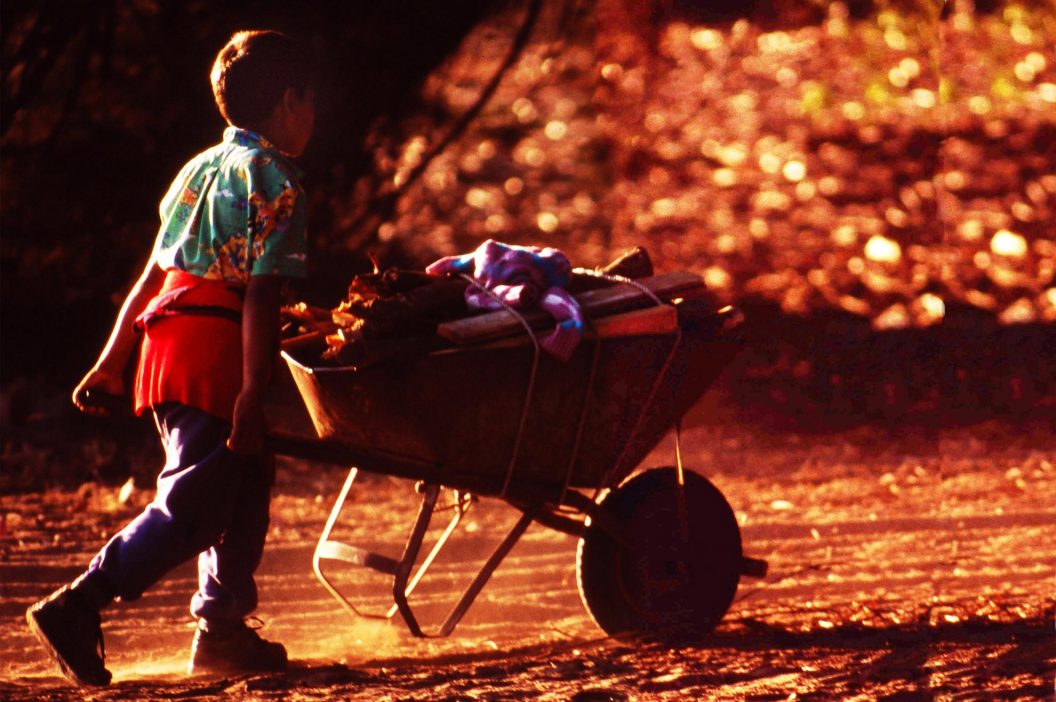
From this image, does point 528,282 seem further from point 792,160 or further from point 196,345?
point 792,160

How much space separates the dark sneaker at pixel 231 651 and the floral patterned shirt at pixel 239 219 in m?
0.90

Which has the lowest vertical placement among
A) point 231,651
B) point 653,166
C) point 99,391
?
point 231,651

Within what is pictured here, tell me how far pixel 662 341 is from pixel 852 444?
398cm

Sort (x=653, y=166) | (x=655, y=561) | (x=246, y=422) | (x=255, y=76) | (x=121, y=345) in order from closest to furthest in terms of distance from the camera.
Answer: (x=246, y=422) < (x=255, y=76) < (x=121, y=345) < (x=655, y=561) < (x=653, y=166)

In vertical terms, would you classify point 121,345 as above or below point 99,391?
above

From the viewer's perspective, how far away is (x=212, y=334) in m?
4.22

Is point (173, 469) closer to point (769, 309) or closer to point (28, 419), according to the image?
point (28, 419)

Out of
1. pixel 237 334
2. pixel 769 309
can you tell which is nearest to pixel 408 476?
pixel 237 334

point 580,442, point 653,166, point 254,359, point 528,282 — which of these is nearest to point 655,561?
point 580,442

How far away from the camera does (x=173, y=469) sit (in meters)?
4.22

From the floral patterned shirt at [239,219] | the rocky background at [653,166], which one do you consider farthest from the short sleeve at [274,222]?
the rocky background at [653,166]

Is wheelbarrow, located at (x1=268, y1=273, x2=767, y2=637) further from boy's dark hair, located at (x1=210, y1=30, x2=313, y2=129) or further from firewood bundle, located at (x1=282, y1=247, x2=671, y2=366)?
boy's dark hair, located at (x1=210, y1=30, x2=313, y2=129)

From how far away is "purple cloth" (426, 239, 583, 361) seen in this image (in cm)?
423

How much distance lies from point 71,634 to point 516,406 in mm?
1187
